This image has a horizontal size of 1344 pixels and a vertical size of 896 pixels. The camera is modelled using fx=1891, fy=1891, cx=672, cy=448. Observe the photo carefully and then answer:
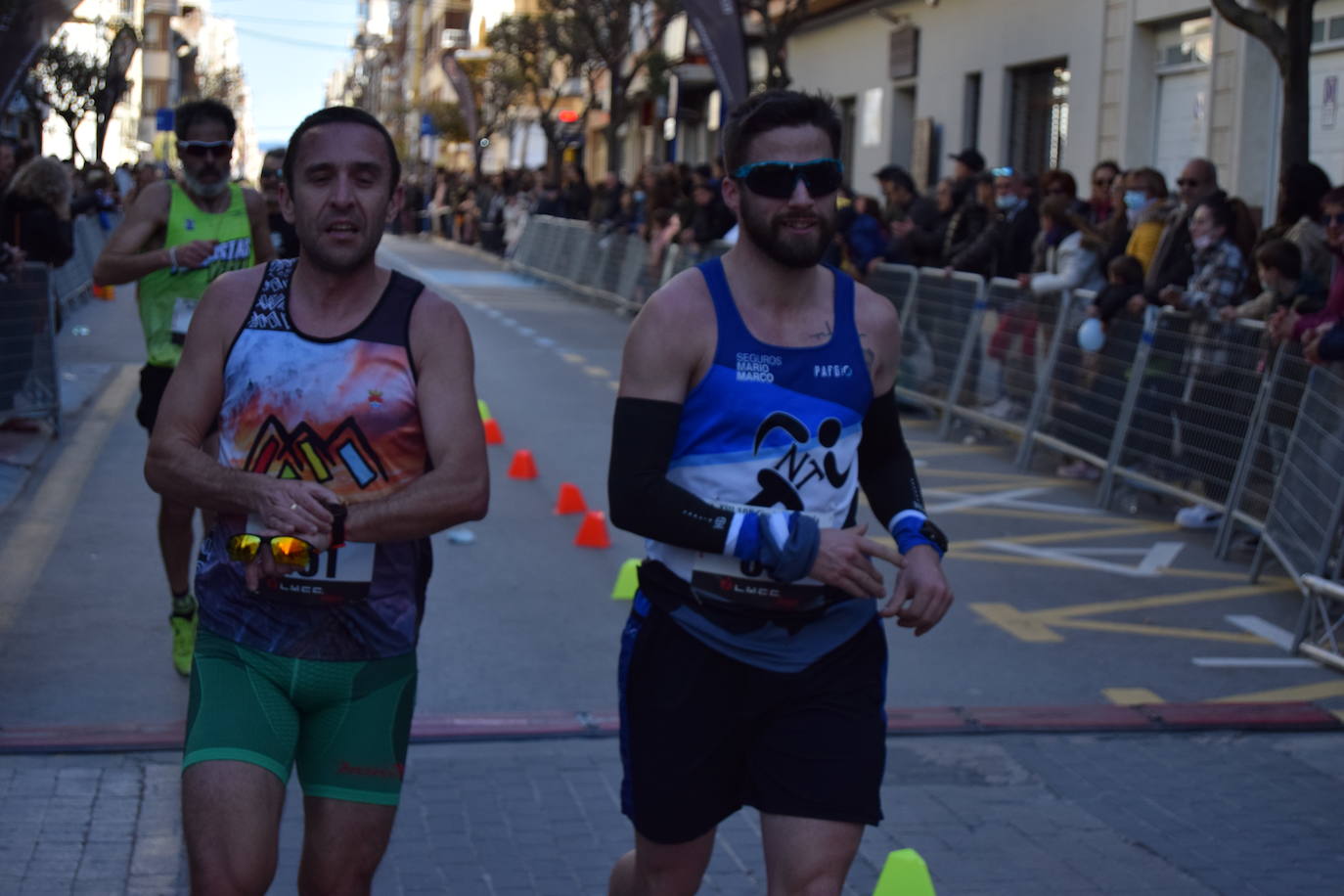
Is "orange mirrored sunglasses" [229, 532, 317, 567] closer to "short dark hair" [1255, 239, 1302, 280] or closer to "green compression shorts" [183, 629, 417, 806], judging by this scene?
"green compression shorts" [183, 629, 417, 806]

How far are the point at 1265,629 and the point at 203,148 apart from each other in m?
4.76

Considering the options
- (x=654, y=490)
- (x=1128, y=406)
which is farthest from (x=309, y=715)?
(x=1128, y=406)

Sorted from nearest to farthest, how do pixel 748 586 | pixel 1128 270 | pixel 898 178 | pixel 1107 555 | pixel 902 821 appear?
1. pixel 748 586
2. pixel 902 821
3. pixel 1107 555
4. pixel 1128 270
5. pixel 898 178

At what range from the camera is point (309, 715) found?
3494 millimetres

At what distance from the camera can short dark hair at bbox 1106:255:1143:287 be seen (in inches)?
441

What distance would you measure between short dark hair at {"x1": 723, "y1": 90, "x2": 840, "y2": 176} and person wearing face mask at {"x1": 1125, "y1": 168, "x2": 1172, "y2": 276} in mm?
8367

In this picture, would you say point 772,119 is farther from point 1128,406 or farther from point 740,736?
point 1128,406

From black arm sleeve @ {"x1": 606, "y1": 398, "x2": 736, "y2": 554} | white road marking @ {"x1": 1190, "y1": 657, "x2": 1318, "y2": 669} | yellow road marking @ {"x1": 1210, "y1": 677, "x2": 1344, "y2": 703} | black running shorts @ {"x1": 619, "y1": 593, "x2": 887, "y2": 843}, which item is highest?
black arm sleeve @ {"x1": 606, "y1": 398, "x2": 736, "y2": 554}

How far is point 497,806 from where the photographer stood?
17.6 ft

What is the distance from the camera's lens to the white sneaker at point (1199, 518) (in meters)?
10.3

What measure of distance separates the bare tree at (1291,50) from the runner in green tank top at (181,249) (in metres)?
7.66

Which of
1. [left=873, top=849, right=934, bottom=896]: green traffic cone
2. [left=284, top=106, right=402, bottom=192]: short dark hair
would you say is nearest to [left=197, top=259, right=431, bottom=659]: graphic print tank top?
[left=284, top=106, right=402, bottom=192]: short dark hair

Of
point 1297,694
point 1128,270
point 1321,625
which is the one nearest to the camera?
point 1297,694

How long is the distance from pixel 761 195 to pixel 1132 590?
18.8 ft
